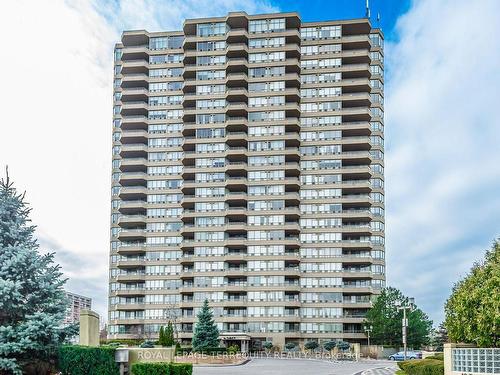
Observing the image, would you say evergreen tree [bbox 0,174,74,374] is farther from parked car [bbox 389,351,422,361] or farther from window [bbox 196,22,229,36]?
window [bbox 196,22,229,36]

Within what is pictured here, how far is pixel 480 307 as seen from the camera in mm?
42000

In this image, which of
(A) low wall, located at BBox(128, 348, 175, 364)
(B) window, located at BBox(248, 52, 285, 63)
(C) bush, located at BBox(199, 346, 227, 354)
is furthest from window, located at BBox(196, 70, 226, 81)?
(A) low wall, located at BBox(128, 348, 175, 364)

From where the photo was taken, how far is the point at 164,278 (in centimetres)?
12069

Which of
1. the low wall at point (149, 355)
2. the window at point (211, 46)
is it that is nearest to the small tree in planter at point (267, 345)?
the window at point (211, 46)

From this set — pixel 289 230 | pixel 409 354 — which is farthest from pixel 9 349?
pixel 289 230

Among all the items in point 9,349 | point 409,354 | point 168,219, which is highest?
point 168,219

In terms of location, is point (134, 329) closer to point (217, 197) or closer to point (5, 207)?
point (217, 197)

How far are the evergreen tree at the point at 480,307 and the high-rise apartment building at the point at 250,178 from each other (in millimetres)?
66685

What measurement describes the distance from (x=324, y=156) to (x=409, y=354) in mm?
45156

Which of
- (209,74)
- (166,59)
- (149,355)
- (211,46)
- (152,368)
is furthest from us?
(166,59)

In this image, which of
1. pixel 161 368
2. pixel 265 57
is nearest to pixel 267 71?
pixel 265 57

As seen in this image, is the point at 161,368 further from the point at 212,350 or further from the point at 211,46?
the point at 211,46

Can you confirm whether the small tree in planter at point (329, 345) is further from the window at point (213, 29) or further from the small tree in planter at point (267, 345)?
the window at point (213, 29)

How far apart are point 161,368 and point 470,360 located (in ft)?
65.2
